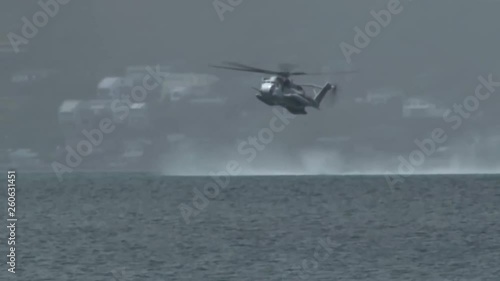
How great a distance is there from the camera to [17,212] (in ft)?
262

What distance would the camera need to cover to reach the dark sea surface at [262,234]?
47.8m


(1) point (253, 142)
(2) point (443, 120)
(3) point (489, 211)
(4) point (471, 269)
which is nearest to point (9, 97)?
(1) point (253, 142)

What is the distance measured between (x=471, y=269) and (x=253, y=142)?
3487 inches
